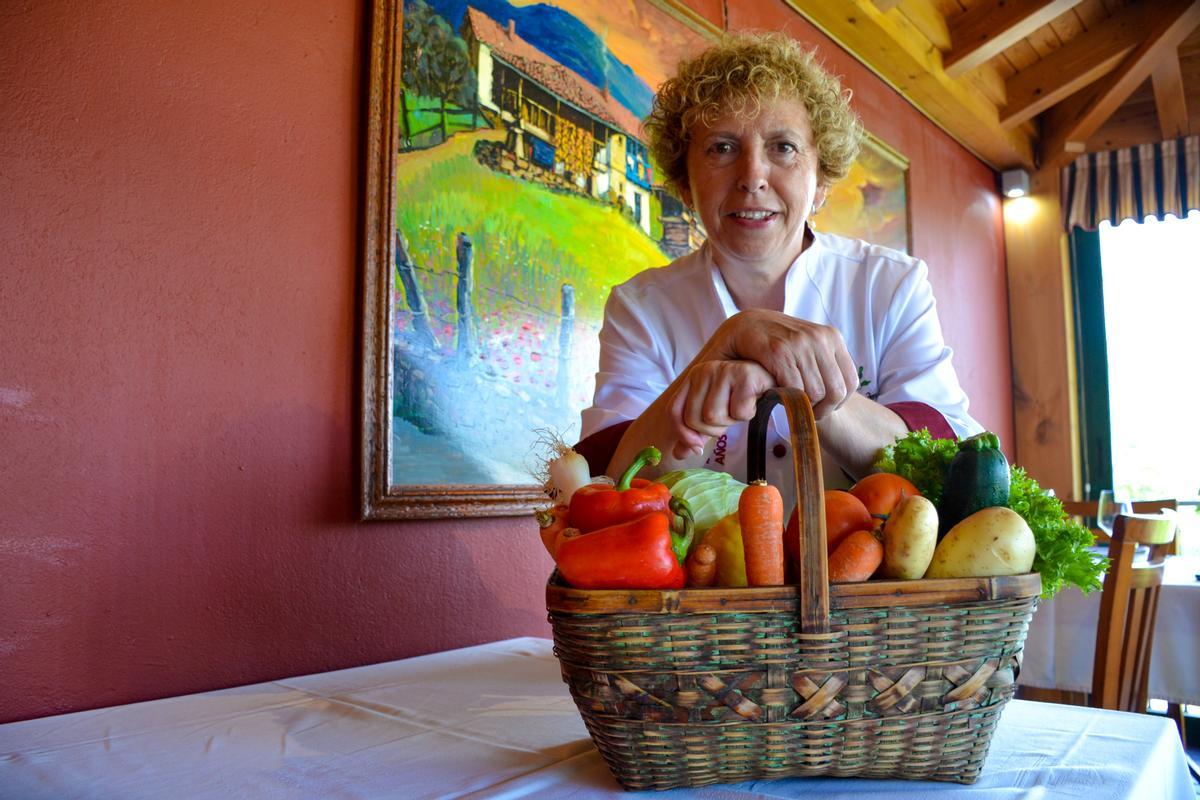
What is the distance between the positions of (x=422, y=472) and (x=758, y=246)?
0.83 m

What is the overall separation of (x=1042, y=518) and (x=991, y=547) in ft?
0.44

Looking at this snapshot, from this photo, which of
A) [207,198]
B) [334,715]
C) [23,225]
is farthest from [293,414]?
[334,715]

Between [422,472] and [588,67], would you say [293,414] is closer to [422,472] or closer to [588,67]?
[422,472]

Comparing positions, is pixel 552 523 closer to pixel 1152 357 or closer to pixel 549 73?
pixel 549 73

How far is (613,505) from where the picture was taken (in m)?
0.72

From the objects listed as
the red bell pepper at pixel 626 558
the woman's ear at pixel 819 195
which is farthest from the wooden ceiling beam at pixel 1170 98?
the red bell pepper at pixel 626 558

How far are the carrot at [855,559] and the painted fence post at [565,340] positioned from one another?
1.47 metres

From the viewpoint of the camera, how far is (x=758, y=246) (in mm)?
1376

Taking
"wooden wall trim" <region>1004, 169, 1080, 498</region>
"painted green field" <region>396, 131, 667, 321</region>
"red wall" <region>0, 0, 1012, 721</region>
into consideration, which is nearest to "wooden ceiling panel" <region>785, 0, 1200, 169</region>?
"wooden wall trim" <region>1004, 169, 1080, 498</region>

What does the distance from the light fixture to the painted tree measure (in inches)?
178

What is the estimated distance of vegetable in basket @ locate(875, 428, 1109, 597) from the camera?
2.46ft

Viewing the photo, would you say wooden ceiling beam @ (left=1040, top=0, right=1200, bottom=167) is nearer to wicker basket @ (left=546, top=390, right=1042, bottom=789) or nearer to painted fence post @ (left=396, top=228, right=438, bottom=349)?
painted fence post @ (left=396, top=228, right=438, bottom=349)

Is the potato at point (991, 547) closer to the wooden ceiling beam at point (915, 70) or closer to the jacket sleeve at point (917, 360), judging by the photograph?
the jacket sleeve at point (917, 360)

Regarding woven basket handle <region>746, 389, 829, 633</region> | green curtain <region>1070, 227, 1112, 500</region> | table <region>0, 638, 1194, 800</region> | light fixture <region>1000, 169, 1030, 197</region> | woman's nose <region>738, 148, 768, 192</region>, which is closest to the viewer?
woven basket handle <region>746, 389, 829, 633</region>
